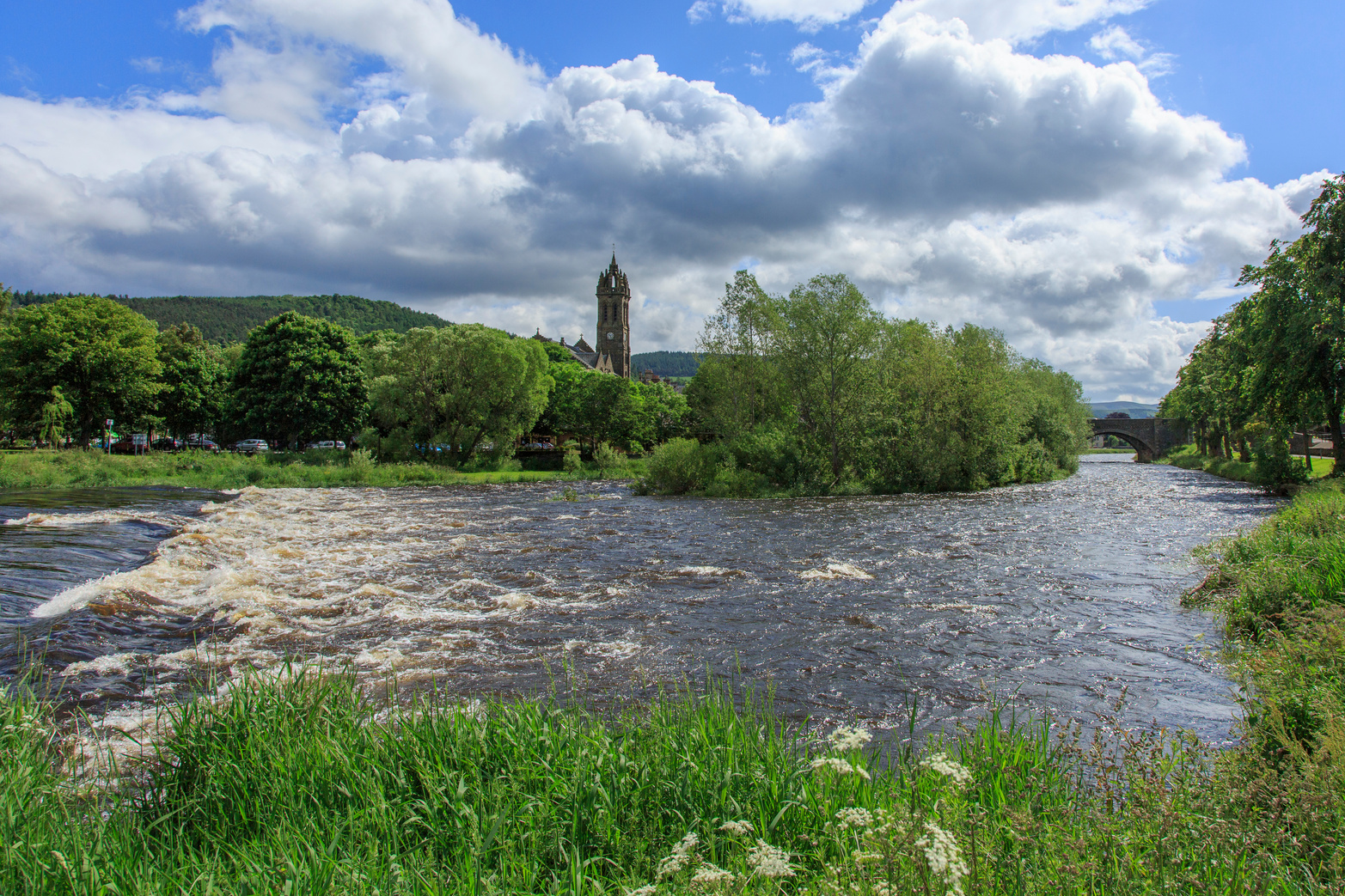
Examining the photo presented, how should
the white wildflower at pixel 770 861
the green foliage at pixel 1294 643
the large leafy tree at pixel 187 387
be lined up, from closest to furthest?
the white wildflower at pixel 770 861 → the green foliage at pixel 1294 643 → the large leafy tree at pixel 187 387

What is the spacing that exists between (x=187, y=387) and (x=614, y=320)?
104950mm

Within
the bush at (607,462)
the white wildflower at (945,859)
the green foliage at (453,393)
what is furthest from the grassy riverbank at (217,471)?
the white wildflower at (945,859)

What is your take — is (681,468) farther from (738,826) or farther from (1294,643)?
(738,826)

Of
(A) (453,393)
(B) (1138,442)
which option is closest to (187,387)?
(A) (453,393)

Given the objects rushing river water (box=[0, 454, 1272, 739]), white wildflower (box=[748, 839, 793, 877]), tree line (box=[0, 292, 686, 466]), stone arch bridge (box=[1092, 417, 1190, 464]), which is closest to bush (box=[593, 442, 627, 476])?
tree line (box=[0, 292, 686, 466])

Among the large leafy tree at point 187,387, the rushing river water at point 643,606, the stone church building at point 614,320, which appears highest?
the stone church building at point 614,320

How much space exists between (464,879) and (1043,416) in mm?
67915

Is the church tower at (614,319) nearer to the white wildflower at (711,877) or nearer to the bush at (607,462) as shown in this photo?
the bush at (607,462)

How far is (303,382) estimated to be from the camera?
2409 inches

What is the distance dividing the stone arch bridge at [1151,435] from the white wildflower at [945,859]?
395 ft

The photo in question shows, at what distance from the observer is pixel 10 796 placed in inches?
158

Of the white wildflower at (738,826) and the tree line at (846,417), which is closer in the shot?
the white wildflower at (738,826)

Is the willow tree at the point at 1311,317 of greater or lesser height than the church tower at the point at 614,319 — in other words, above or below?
below

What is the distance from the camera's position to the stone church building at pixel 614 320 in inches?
6506
